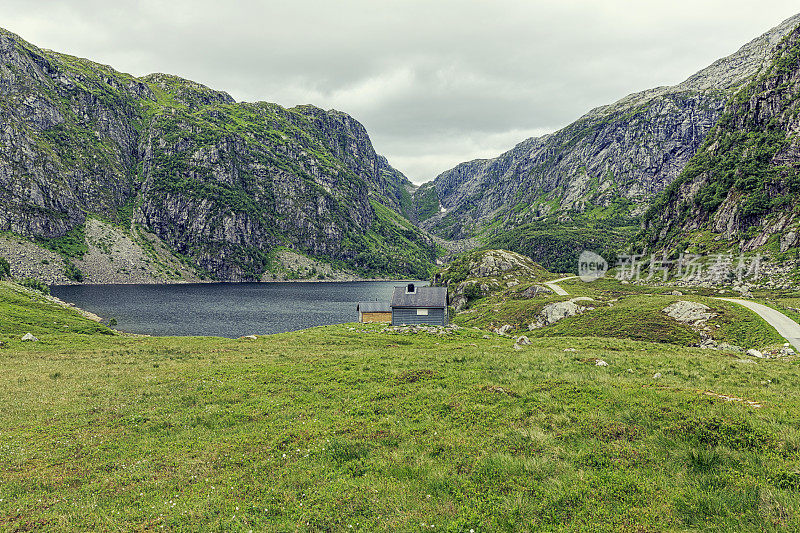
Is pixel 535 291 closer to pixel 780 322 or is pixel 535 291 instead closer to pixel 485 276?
pixel 485 276

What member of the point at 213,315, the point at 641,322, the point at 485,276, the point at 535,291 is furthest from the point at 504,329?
the point at 213,315

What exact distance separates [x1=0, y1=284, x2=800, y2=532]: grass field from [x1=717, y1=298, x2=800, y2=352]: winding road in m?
25.4

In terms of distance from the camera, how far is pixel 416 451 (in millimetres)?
13422

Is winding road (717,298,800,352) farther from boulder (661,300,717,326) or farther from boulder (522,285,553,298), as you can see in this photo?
boulder (522,285,553,298)

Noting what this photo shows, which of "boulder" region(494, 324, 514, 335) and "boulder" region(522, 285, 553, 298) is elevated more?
"boulder" region(522, 285, 553, 298)

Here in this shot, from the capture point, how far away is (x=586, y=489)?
10.3 meters

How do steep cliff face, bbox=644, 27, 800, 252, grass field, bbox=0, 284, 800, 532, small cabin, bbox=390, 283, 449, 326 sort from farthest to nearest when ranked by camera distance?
steep cliff face, bbox=644, 27, 800, 252
small cabin, bbox=390, 283, 449, 326
grass field, bbox=0, 284, 800, 532

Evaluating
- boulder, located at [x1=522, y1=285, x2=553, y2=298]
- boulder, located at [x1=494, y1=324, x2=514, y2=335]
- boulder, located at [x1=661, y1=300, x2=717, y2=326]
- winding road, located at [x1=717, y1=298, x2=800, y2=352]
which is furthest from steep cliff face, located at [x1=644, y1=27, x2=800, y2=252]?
boulder, located at [x1=494, y1=324, x2=514, y2=335]

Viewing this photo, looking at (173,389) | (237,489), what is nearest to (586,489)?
(237,489)

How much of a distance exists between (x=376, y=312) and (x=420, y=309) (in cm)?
1543

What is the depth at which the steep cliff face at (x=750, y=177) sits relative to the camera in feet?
329

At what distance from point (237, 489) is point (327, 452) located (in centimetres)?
325

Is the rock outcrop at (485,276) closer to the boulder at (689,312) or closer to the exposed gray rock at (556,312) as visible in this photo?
the exposed gray rock at (556,312)

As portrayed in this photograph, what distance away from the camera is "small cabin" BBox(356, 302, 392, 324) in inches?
3260
